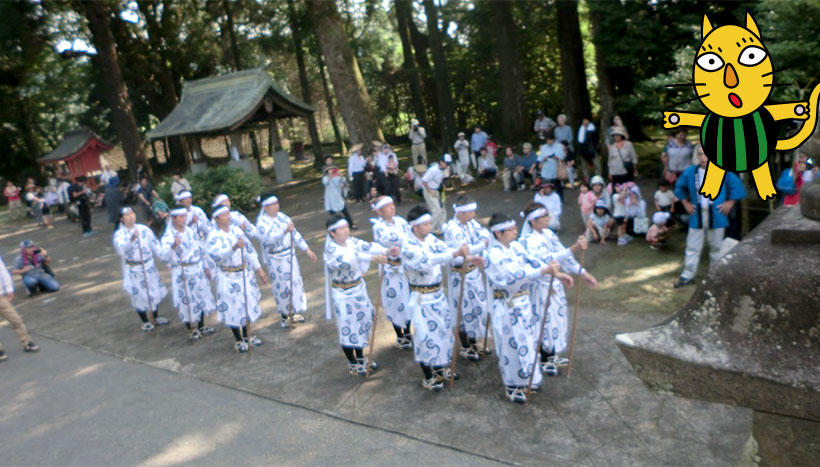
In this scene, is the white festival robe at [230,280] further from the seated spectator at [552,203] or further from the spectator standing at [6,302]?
the seated spectator at [552,203]

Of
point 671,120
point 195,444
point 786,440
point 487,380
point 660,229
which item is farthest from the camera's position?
point 660,229

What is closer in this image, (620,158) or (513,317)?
(513,317)

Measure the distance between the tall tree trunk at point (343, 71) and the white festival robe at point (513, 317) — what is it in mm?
12897

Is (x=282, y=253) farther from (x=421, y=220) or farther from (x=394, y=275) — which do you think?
(x=421, y=220)

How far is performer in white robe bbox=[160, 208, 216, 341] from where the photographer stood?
8.09m

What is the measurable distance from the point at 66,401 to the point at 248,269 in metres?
2.50

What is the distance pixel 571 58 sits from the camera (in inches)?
673

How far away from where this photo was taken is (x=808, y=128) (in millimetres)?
2641

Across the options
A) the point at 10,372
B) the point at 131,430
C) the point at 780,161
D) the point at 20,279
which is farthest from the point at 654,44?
the point at 20,279

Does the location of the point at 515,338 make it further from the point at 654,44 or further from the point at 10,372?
the point at 654,44

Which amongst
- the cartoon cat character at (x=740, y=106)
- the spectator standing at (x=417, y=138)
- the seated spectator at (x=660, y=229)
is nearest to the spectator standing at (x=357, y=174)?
the spectator standing at (x=417, y=138)

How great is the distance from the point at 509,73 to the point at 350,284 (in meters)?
15.7

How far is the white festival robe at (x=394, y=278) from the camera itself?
22.3 ft

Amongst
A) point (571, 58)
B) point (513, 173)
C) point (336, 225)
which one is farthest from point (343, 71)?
point (336, 225)
